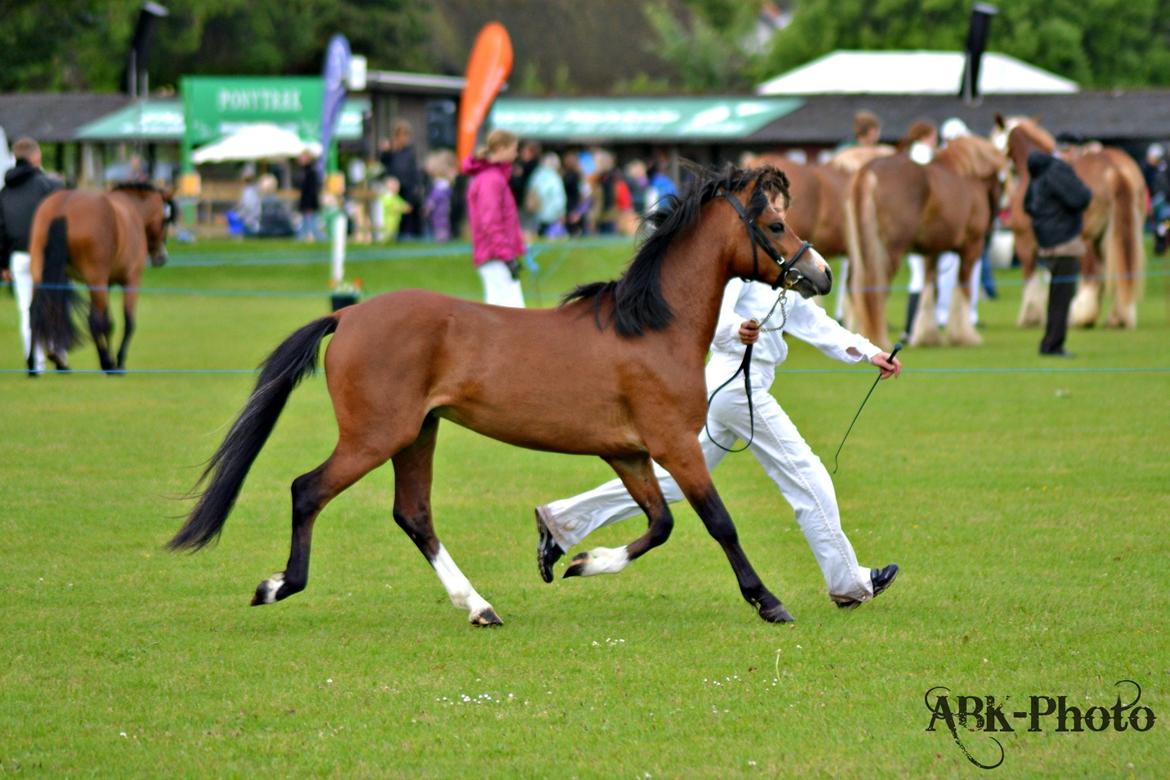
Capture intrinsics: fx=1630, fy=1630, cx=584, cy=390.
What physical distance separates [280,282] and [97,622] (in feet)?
75.8

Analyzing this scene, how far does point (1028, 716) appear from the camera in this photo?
557 centimetres

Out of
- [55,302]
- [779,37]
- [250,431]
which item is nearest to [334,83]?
[55,302]

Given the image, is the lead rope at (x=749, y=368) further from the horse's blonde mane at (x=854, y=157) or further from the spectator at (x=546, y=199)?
the spectator at (x=546, y=199)

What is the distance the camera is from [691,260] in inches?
281

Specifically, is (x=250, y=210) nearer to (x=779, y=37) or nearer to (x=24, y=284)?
(x=24, y=284)

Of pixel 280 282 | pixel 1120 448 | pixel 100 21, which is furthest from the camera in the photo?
pixel 100 21

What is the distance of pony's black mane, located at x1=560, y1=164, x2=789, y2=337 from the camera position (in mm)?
7027

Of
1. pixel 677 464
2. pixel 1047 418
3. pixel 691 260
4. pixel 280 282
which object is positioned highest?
pixel 691 260

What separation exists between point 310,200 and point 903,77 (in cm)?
1625

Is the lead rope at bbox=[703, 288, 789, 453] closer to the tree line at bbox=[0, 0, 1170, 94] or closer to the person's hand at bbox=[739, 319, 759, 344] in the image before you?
the person's hand at bbox=[739, 319, 759, 344]

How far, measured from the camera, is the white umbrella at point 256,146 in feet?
120

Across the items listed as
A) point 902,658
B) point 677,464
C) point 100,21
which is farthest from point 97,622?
point 100,21

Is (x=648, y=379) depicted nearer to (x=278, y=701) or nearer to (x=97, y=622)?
(x=278, y=701)

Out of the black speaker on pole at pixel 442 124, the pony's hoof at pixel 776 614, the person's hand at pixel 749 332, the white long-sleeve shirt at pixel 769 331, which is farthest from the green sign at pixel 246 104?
the pony's hoof at pixel 776 614
